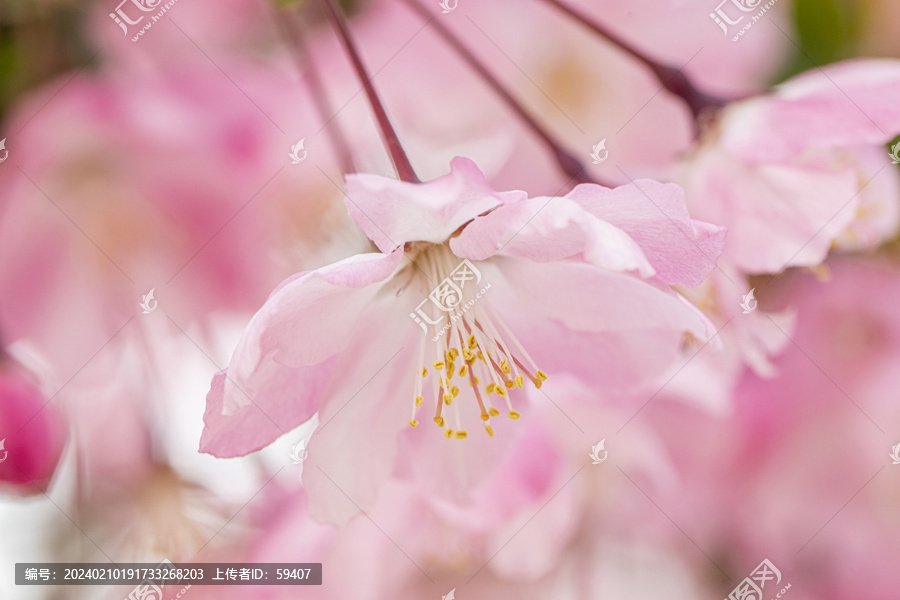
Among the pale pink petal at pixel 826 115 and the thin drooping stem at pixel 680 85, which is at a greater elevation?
the thin drooping stem at pixel 680 85

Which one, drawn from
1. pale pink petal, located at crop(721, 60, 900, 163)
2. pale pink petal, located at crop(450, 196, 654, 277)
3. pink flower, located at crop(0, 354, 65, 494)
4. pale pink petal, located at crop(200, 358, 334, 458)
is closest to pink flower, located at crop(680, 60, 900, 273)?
pale pink petal, located at crop(721, 60, 900, 163)

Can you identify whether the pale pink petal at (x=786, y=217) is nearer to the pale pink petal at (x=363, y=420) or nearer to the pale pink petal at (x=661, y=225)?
the pale pink petal at (x=661, y=225)

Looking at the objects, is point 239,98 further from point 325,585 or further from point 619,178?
point 325,585

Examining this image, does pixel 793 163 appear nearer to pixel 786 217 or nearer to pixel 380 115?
pixel 786 217

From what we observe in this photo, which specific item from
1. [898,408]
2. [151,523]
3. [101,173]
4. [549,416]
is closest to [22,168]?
[101,173]

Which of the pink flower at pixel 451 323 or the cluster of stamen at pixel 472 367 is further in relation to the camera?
the cluster of stamen at pixel 472 367

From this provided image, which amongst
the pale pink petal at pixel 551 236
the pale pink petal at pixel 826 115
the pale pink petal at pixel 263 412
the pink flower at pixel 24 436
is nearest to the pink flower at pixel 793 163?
the pale pink petal at pixel 826 115
